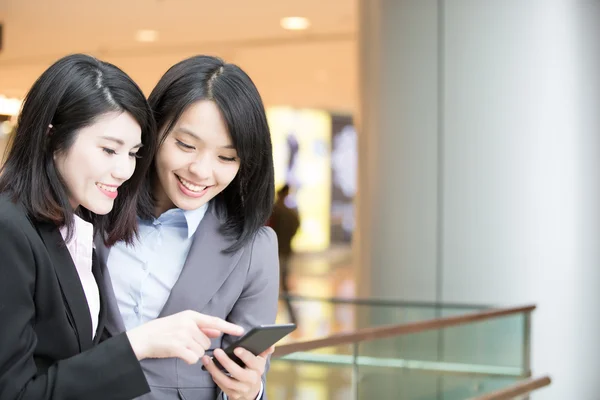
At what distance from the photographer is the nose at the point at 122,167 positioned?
156 centimetres

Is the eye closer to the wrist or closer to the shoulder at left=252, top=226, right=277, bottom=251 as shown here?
the shoulder at left=252, top=226, right=277, bottom=251

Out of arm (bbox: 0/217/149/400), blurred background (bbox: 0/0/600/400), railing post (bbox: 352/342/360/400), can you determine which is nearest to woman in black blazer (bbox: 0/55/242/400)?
arm (bbox: 0/217/149/400)

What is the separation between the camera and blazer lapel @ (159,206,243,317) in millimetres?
1768

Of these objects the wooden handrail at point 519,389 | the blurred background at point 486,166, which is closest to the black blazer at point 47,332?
the wooden handrail at point 519,389

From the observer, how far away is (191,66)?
1874mm

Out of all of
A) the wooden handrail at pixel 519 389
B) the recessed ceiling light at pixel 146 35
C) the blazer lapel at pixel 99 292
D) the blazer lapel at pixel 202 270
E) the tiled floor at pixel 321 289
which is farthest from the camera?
the recessed ceiling light at pixel 146 35

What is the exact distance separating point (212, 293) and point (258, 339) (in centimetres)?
21

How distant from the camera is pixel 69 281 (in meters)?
1.50

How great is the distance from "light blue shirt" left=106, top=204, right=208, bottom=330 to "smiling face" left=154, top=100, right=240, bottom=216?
0.06 m

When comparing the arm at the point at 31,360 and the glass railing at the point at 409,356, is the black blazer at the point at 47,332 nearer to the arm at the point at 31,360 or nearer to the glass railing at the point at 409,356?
the arm at the point at 31,360

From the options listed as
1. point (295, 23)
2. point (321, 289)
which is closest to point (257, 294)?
point (295, 23)

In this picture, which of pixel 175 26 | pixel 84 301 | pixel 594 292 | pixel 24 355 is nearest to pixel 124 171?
pixel 84 301

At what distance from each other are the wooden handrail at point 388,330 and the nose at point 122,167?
1650 mm

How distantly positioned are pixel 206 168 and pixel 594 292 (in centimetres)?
656
